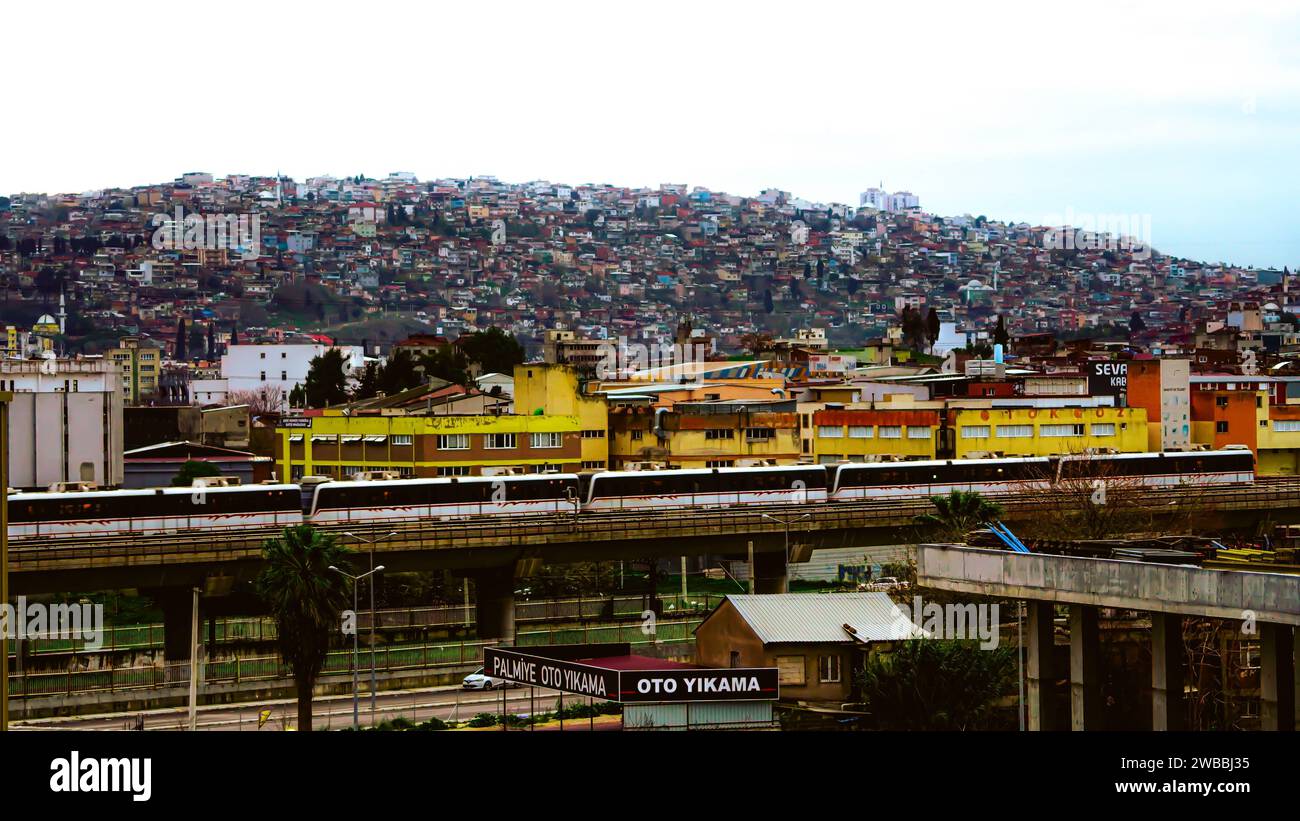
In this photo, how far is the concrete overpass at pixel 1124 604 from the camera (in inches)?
950

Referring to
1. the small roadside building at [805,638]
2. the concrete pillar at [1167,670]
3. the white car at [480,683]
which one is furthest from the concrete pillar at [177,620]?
the concrete pillar at [1167,670]

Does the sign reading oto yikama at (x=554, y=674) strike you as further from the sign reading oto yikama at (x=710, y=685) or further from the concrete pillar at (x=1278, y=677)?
the concrete pillar at (x=1278, y=677)

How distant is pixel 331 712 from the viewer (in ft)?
138

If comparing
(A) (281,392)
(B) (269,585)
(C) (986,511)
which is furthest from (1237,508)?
(A) (281,392)

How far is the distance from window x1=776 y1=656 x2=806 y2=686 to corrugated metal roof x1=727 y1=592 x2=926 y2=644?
44cm

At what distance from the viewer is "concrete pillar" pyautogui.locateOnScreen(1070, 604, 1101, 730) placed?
27.8 meters

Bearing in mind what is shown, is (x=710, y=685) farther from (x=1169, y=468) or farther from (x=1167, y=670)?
(x=1169, y=468)

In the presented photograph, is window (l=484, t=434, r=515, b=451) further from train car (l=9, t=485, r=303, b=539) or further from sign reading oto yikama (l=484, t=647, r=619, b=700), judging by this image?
sign reading oto yikama (l=484, t=647, r=619, b=700)

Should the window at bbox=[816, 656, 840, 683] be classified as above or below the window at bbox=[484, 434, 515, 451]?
below

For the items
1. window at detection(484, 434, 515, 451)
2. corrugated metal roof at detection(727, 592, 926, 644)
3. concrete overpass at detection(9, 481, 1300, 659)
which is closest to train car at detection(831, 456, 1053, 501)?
concrete overpass at detection(9, 481, 1300, 659)

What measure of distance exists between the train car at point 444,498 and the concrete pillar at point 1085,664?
33231mm

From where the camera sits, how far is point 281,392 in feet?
587

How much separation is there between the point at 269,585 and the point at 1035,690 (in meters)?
17.7

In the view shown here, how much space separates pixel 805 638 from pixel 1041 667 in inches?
419
